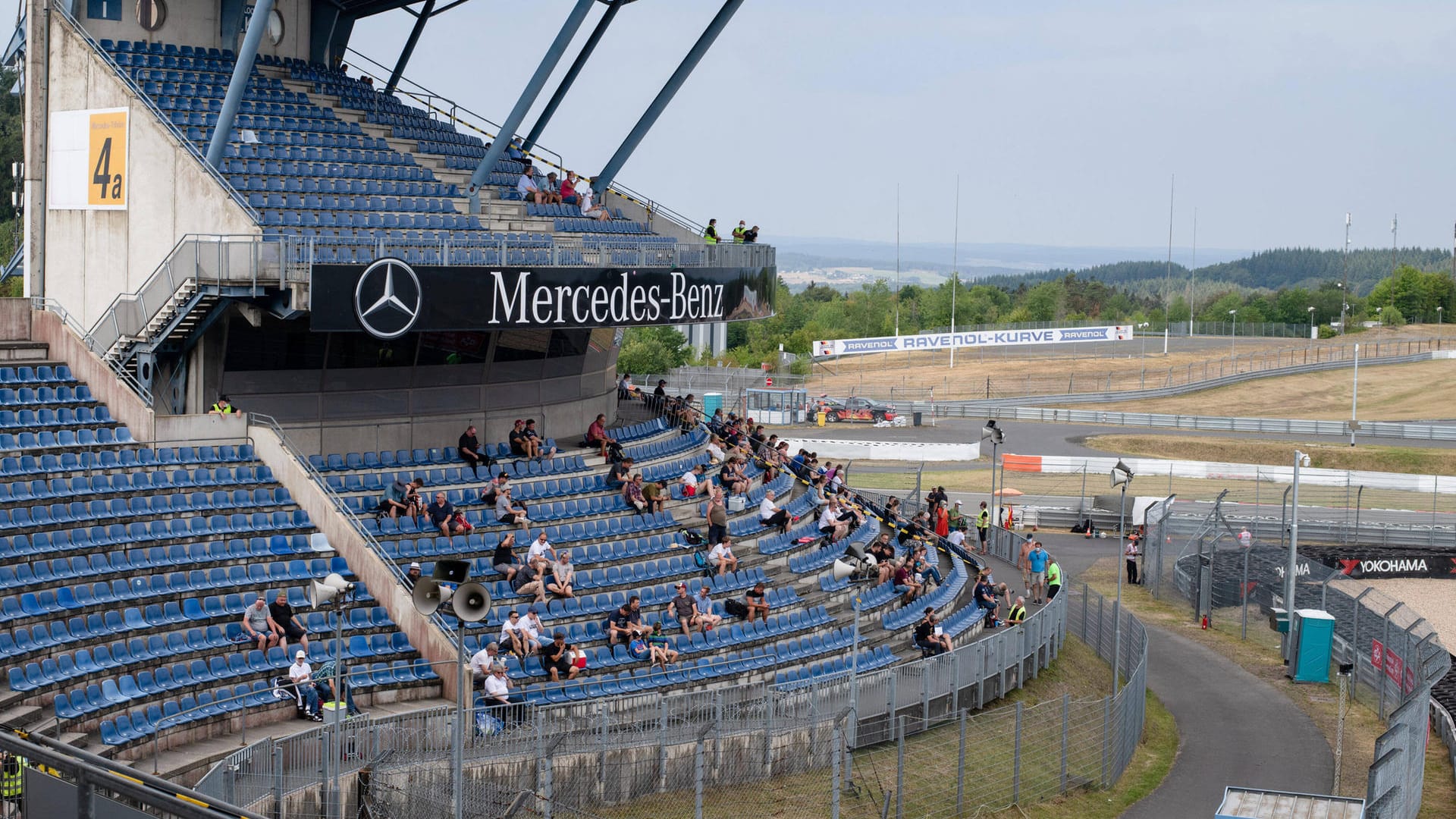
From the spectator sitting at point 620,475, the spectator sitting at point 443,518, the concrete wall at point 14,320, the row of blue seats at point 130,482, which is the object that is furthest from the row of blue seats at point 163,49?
the spectator sitting at point 620,475

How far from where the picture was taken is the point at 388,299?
2320 cm

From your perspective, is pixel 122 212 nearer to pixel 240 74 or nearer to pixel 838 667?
pixel 240 74

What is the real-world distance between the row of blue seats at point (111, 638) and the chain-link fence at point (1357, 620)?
13337 mm

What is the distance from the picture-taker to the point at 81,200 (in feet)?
84.4

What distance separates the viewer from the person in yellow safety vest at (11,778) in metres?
9.02

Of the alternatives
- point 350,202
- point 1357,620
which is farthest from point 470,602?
point 1357,620

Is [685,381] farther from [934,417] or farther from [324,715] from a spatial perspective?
[324,715]

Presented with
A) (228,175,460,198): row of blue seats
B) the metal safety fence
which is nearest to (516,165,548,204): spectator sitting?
(228,175,460,198): row of blue seats

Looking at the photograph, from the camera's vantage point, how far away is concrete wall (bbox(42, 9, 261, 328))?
2411 centimetres

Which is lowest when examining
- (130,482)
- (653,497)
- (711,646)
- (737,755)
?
(737,755)

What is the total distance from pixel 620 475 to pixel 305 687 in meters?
9.25

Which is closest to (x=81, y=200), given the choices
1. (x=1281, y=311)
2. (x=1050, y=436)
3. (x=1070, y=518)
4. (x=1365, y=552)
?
(x=1070, y=518)

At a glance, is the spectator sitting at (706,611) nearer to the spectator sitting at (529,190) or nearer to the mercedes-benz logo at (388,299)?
the mercedes-benz logo at (388,299)

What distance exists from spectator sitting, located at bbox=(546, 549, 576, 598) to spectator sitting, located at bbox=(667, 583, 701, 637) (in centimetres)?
165
